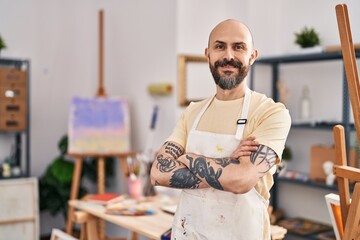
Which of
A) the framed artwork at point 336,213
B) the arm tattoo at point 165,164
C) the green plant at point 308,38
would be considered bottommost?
the framed artwork at point 336,213

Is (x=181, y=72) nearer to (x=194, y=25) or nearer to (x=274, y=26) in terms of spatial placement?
(x=194, y=25)

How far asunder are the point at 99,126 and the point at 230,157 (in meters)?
2.62

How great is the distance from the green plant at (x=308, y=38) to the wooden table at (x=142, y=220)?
1609 millimetres

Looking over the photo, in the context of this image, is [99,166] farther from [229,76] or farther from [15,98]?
[229,76]

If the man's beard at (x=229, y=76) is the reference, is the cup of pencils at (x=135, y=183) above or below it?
below

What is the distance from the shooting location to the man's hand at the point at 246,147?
5.77 feet

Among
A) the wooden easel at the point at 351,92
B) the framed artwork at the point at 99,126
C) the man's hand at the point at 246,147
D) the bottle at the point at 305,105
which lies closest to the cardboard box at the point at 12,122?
the framed artwork at the point at 99,126

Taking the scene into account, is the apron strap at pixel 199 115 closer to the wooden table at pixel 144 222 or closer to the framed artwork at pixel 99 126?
the wooden table at pixel 144 222

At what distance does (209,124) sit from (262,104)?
0.23 metres

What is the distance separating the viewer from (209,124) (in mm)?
1961

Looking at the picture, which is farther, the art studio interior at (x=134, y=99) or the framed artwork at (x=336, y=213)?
the art studio interior at (x=134, y=99)

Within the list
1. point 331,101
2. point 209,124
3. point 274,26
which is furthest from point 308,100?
point 209,124

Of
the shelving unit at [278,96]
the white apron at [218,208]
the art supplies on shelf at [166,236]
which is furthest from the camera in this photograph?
the shelving unit at [278,96]

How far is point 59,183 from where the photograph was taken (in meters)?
4.49
